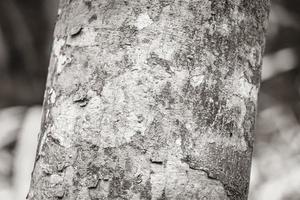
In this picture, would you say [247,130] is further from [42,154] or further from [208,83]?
[42,154]

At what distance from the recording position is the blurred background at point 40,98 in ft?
11.9

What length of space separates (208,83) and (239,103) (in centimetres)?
8

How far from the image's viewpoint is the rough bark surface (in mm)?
802

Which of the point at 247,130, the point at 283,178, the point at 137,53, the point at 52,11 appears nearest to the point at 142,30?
the point at 137,53

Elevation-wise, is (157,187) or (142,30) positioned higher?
(142,30)

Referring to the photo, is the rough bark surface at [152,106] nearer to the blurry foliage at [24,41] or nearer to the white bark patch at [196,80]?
the white bark patch at [196,80]

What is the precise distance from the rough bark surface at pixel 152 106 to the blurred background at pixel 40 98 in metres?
2.71

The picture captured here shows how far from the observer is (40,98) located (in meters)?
4.64

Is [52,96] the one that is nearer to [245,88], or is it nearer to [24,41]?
[245,88]

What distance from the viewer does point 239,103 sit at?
879 millimetres

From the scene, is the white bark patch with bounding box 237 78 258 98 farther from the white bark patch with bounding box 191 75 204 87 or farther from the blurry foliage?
the blurry foliage

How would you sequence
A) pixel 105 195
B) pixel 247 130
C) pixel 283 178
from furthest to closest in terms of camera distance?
pixel 283 178 → pixel 247 130 → pixel 105 195

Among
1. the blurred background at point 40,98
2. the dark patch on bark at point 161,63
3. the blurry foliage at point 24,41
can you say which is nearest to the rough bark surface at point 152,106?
the dark patch on bark at point 161,63

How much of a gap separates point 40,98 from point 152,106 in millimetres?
3958
